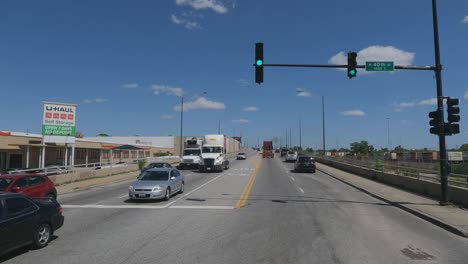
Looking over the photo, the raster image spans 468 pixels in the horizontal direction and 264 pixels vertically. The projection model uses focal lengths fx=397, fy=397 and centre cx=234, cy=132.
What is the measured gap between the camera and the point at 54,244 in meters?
8.85

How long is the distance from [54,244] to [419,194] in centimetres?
1639

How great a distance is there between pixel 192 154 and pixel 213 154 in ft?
16.0

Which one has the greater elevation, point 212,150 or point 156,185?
point 212,150

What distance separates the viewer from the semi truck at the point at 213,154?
37.4 m

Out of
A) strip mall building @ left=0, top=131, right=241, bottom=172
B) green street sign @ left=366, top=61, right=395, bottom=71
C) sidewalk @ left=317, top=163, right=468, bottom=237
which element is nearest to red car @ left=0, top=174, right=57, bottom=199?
strip mall building @ left=0, top=131, right=241, bottom=172

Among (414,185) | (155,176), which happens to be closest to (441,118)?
(414,185)

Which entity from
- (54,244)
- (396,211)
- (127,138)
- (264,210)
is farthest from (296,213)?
(127,138)

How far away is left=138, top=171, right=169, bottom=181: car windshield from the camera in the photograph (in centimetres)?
1770

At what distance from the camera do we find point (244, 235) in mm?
9852

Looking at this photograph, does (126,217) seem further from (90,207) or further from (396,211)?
(396,211)

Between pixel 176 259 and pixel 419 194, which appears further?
pixel 419 194

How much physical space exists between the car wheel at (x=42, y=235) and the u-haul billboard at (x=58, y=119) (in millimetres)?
23006

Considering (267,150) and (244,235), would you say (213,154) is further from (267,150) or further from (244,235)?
(267,150)

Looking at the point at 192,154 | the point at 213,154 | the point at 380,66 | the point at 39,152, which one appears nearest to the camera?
the point at 380,66
